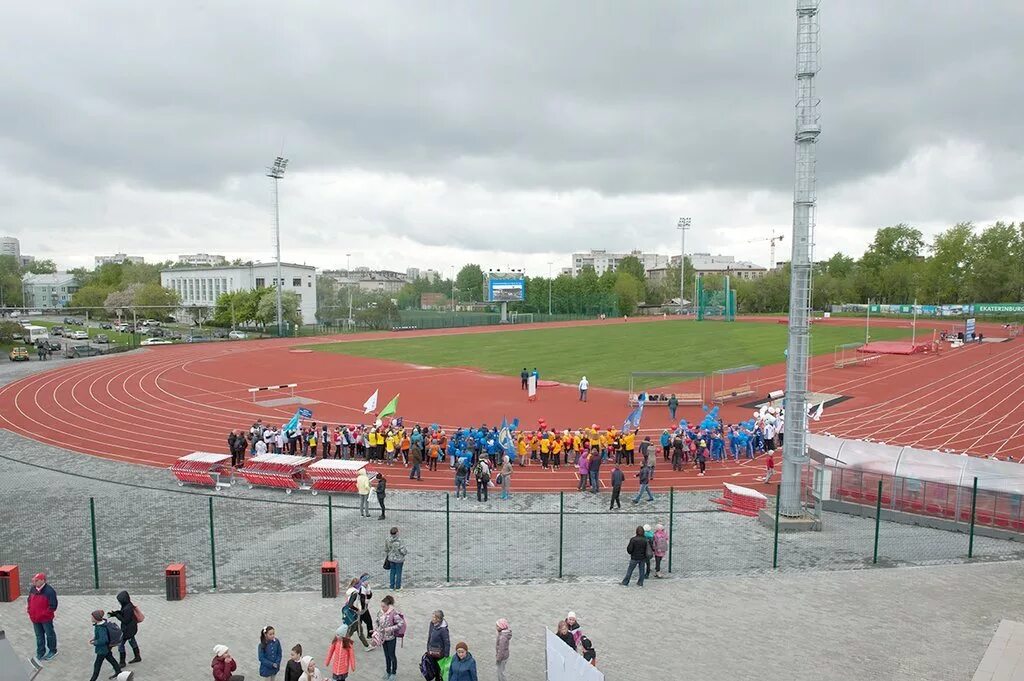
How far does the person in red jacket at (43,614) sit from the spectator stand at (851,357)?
48.6 metres

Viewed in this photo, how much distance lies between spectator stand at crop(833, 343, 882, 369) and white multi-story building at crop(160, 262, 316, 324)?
68926 millimetres

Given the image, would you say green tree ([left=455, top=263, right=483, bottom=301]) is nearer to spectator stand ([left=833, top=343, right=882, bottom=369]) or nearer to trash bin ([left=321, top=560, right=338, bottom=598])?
spectator stand ([left=833, top=343, right=882, bottom=369])

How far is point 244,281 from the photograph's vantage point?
105062mm

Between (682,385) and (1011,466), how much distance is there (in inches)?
942

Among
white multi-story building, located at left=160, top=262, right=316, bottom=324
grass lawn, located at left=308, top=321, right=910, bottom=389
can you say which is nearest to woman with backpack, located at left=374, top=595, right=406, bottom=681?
grass lawn, located at left=308, top=321, right=910, bottom=389

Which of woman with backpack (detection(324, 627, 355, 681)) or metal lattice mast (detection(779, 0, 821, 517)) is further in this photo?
metal lattice mast (detection(779, 0, 821, 517))

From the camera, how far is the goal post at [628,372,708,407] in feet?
112

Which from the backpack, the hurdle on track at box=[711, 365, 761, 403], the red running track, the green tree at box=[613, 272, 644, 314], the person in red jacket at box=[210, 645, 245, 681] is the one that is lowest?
the red running track

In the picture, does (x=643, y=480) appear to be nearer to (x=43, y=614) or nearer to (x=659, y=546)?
(x=659, y=546)

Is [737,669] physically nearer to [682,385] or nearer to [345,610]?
[345,610]

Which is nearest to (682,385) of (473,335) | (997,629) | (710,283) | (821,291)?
(997,629)

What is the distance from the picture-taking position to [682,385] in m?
39.7

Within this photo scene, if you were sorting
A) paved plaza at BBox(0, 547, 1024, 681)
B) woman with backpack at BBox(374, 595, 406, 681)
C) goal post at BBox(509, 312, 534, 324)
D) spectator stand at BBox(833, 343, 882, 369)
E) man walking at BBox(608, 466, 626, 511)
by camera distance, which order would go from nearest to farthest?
woman with backpack at BBox(374, 595, 406, 681) < paved plaza at BBox(0, 547, 1024, 681) < man walking at BBox(608, 466, 626, 511) < spectator stand at BBox(833, 343, 882, 369) < goal post at BBox(509, 312, 534, 324)

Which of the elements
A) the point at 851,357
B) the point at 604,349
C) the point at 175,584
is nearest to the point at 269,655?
the point at 175,584
